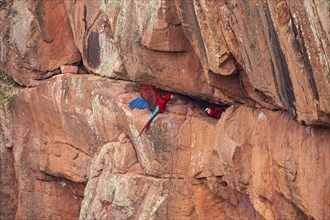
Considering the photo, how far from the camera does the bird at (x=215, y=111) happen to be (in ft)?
41.0

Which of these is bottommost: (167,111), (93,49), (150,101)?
(167,111)

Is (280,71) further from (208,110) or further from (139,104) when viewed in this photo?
(139,104)

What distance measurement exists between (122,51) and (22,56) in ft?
10.5

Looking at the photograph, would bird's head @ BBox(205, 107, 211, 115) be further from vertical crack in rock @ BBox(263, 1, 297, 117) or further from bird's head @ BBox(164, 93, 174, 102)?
vertical crack in rock @ BBox(263, 1, 297, 117)

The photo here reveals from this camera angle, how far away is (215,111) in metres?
12.5

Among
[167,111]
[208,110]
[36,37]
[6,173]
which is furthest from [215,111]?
[6,173]

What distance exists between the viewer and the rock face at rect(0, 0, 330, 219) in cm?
973

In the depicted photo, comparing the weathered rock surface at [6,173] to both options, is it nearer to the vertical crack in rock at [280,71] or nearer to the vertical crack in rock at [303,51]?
the vertical crack in rock at [280,71]

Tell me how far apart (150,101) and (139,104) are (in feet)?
0.59

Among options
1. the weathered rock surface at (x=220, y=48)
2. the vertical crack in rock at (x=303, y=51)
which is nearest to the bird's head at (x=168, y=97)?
the weathered rock surface at (x=220, y=48)

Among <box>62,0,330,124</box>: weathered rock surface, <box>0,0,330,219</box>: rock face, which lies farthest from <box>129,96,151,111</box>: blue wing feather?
<box>62,0,330,124</box>: weathered rock surface

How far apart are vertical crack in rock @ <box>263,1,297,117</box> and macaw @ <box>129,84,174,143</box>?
300 cm

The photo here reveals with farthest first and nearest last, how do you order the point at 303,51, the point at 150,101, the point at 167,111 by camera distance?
the point at 150,101 → the point at 167,111 → the point at 303,51

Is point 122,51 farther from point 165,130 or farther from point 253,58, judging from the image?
point 253,58
